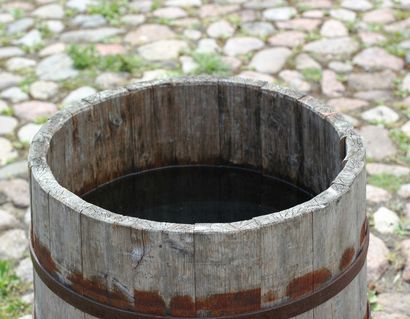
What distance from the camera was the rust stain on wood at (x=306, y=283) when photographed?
230 centimetres

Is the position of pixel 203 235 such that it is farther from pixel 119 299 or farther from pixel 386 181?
pixel 386 181

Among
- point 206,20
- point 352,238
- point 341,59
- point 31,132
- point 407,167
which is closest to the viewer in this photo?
point 352,238

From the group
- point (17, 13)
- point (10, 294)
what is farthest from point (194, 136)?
point (17, 13)

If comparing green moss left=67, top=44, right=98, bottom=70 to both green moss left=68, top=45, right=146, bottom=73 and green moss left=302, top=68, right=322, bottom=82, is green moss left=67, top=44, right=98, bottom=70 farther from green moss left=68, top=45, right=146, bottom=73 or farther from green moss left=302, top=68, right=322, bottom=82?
green moss left=302, top=68, right=322, bottom=82

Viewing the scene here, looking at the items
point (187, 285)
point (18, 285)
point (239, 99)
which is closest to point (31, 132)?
point (18, 285)

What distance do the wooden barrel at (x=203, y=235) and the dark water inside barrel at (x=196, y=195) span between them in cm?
6

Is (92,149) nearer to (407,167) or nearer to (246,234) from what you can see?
(246,234)

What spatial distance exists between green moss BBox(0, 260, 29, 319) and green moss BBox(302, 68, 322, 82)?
2169mm

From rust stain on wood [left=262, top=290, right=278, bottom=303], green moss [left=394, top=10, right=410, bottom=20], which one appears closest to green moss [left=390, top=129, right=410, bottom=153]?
green moss [left=394, top=10, right=410, bottom=20]

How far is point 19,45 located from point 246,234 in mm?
3963

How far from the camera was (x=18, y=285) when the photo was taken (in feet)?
12.5

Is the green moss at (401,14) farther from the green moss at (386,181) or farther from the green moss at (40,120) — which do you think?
the green moss at (40,120)

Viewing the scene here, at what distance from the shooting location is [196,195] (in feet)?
9.82

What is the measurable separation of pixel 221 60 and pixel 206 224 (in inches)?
132
